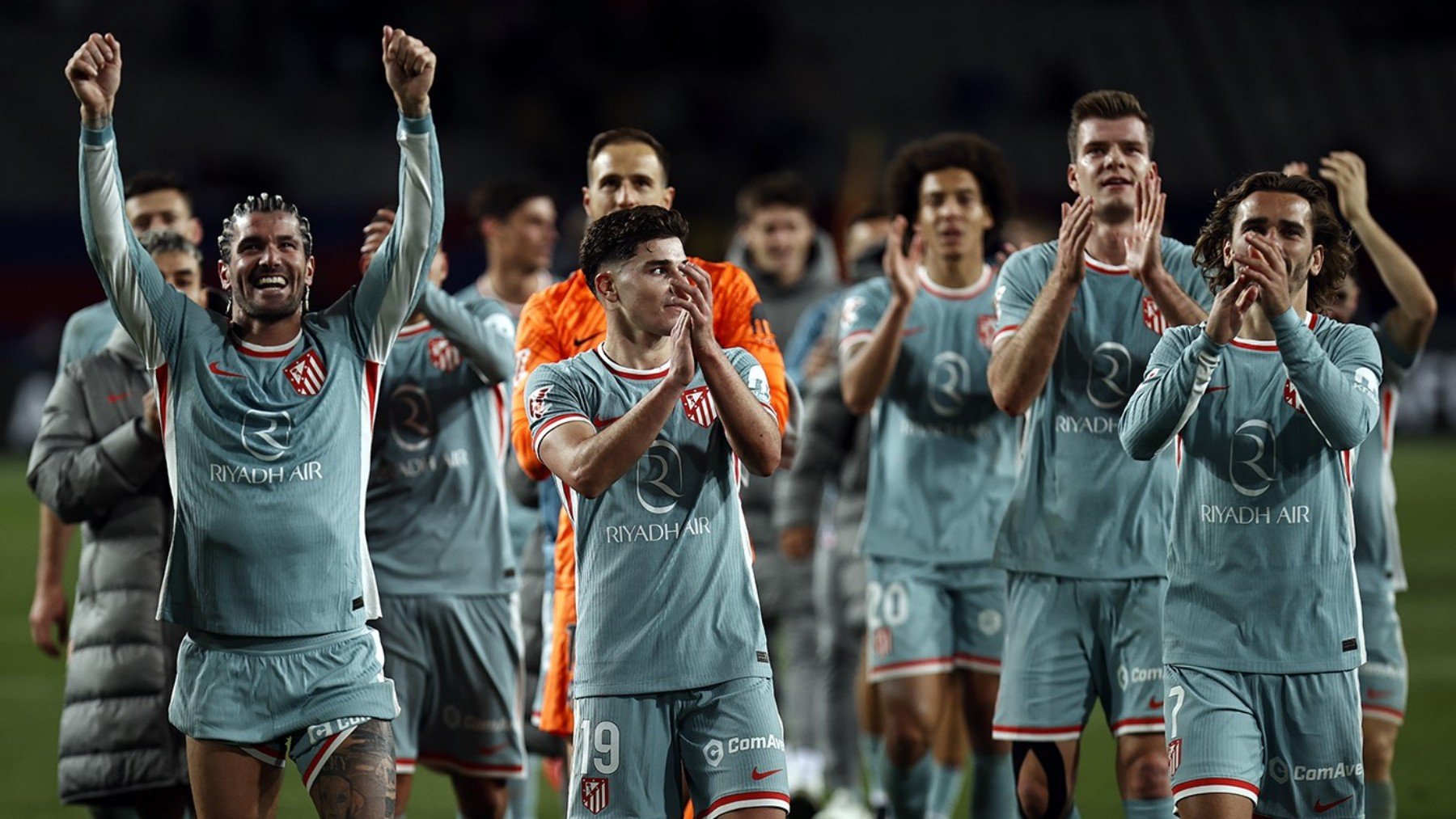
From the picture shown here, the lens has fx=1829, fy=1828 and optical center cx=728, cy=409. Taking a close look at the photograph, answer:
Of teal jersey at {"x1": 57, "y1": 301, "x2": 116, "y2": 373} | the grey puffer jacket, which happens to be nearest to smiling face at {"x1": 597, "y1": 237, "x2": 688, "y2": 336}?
the grey puffer jacket

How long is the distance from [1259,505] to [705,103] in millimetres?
20281

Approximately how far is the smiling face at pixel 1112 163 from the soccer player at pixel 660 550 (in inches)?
55.8

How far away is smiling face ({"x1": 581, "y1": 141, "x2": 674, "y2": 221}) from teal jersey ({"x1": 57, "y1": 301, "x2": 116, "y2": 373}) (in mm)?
1777

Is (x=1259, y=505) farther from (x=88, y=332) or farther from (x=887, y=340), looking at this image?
(x=88, y=332)

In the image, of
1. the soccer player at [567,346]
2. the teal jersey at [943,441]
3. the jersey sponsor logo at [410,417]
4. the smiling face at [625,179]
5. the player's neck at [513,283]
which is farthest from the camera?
the player's neck at [513,283]

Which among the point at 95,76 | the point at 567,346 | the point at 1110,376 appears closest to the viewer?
the point at 95,76

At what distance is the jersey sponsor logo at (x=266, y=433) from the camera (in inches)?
182

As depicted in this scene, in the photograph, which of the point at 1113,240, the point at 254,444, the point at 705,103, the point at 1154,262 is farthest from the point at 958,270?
the point at 705,103

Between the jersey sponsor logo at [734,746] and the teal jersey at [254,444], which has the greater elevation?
the teal jersey at [254,444]

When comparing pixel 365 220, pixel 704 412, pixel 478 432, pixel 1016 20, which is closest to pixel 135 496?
pixel 478 432

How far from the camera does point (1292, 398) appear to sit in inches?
185

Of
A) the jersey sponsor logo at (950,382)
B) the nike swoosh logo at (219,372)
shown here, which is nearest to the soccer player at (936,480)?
the jersey sponsor logo at (950,382)

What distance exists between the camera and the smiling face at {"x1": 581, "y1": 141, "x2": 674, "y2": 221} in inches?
224

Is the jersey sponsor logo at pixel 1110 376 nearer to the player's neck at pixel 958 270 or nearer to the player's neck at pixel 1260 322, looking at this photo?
the player's neck at pixel 1260 322
